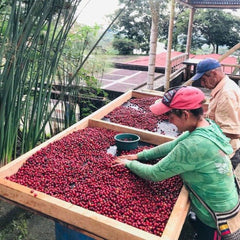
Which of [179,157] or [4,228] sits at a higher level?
[179,157]

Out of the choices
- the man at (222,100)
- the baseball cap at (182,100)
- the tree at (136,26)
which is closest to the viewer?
the baseball cap at (182,100)

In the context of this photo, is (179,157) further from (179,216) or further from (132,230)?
(132,230)

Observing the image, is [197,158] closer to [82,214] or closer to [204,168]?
[204,168]

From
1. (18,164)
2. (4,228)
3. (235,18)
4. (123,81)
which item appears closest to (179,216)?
(18,164)

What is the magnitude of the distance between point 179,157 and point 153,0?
12.8 ft

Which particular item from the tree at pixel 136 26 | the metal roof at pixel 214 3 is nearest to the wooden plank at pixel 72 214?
the metal roof at pixel 214 3

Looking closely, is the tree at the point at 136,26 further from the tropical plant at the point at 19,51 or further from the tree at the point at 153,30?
the tropical plant at the point at 19,51

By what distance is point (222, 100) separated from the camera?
2.12 m

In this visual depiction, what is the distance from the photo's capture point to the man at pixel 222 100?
210 cm

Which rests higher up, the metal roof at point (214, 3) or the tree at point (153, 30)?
the metal roof at point (214, 3)

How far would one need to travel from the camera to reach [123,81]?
7871 mm

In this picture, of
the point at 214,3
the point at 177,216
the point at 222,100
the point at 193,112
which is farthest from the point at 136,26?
the point at 177,216

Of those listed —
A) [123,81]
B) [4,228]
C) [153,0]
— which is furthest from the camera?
[123,81]

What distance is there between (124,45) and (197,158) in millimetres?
13576
